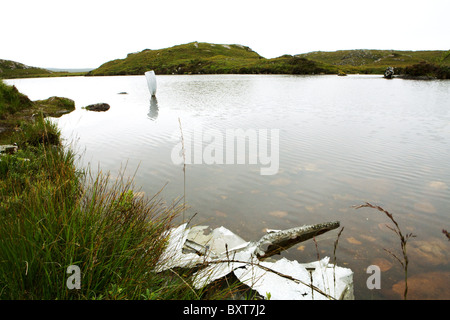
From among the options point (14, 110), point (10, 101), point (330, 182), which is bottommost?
point (330, 182)

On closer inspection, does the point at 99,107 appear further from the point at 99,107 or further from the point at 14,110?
the point at 14,110

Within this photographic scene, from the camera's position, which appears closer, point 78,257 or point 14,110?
point 78,257

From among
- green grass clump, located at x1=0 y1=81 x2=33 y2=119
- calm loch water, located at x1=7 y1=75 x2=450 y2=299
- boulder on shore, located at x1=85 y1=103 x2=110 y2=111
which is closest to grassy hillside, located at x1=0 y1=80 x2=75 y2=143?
green grass clump, located at x1=0 y1=81 x2=33 y2=119

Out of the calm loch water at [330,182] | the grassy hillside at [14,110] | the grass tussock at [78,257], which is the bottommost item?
the calm loch water at [330,182]

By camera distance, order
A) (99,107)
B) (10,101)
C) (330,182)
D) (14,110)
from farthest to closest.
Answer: (99,107) → (10,101) → (14,110) → (330,182)

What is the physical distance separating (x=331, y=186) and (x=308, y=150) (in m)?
2.93

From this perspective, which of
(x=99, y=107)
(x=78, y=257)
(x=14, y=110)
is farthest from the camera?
(x=99, y=107)

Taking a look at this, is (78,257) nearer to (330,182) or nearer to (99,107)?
(330,182)

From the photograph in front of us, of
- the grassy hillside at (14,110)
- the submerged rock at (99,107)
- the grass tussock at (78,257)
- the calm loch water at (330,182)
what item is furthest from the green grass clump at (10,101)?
the grass tussock at (78,257)

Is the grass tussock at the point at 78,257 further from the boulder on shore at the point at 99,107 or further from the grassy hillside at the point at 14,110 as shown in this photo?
the boulder on shore at the point at 99,107

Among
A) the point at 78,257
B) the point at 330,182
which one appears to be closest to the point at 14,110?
the point at 78,257

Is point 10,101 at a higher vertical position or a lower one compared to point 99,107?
higher

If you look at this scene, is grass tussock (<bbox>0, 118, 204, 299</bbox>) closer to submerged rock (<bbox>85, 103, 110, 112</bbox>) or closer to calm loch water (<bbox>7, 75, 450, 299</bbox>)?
calm loch water (<bbox>7, 75, 450, 299</bbox>)
